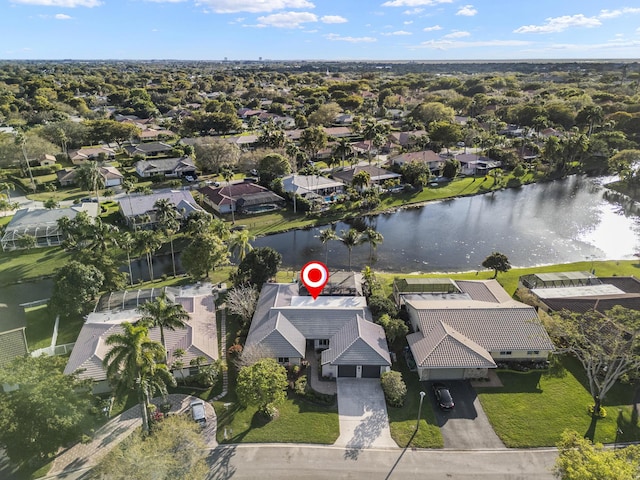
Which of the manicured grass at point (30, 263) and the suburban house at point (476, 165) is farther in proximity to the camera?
the suburban house at point (476, 165)

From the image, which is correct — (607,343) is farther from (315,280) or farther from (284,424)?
(315,280)

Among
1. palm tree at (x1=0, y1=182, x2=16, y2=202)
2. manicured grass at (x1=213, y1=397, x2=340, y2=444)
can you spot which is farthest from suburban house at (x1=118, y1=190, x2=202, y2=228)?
manicured grass at (x1=213, y1=397, x2=340, y2=444)

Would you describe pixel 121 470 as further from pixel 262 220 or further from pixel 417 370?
pixel 262 220

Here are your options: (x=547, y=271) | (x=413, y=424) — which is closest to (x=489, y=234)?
(x=547, y=271)

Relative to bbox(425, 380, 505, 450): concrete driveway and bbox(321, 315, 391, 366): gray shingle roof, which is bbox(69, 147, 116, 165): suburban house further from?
bbox(425, 380, 505, 450): concrete driveway

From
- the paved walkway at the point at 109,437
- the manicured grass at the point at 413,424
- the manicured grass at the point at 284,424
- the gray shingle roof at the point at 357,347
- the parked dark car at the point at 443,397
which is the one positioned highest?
the gray shingle roof at the point at 357,347

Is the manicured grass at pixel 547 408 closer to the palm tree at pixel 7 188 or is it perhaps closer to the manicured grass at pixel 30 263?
the manicured grass at pixel 30 263

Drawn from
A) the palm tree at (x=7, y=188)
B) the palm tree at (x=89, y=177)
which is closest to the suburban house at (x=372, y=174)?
the palm tree at (x=89, y=177)
